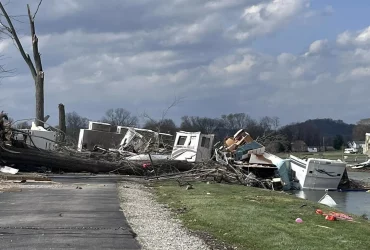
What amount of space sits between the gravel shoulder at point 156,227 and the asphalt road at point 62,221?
0.21 metres

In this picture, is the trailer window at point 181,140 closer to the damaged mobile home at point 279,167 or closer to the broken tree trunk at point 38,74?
the damaged mobile home at point 279,167

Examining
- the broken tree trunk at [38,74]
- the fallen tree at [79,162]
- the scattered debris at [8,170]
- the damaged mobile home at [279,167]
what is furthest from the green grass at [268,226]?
the broken tree trunk at [38,74]

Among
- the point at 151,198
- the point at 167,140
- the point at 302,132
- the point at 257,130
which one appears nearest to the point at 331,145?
the point at 302,132

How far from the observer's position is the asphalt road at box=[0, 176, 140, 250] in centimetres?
841

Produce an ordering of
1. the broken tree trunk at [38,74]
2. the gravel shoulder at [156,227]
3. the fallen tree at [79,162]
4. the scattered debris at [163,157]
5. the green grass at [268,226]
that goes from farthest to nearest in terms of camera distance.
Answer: the broken tree trunk at [38,74], the scattered debris at [163,157], the fallen tree at [79,162], the green grass at [268,226], the gravel shoulder at [156,227]

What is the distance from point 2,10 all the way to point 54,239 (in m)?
30.5

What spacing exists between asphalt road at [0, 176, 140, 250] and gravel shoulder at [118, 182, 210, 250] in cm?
21

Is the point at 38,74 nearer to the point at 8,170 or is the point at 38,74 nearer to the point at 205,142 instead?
the point at 205,142

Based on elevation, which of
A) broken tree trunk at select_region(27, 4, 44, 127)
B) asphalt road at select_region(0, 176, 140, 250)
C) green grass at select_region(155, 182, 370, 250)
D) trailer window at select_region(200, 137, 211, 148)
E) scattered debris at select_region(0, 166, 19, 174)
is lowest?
scattered debris at select_region(0, 166, 19, 174)

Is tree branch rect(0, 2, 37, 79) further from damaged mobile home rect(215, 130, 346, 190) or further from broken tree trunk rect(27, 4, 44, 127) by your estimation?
damaged mobile home rect(215, 130, 346, 190)

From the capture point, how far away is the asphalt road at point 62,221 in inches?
331

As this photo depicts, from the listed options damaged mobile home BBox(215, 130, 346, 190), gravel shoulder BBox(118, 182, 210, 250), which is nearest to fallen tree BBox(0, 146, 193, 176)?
damaged mobile home BBox(215, 130, 346, 190)

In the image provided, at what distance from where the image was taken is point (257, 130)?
7606 centimetres

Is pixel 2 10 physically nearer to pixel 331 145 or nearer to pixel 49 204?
A: pixel 49 204
